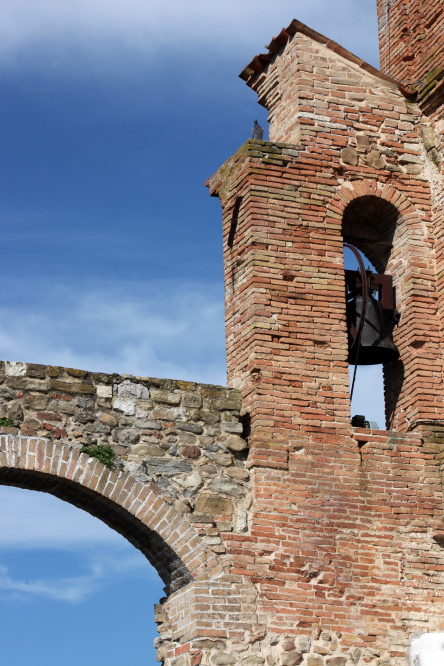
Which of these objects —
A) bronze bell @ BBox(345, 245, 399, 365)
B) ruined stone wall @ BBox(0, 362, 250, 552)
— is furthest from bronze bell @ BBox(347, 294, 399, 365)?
ruined stone wall @ BBox(0, 362, 250, 552)

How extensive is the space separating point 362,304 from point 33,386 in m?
3.05

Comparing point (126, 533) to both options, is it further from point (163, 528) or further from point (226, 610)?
point (226, 610)

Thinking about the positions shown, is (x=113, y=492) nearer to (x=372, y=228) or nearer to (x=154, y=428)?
(x=154, y=428)

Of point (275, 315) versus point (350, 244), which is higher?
point (350, 244)

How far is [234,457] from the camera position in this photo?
7.68 m

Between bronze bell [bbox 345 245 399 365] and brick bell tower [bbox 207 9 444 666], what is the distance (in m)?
0.11

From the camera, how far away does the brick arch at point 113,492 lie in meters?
7.01

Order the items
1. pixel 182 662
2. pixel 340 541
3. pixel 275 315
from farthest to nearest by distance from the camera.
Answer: pixel 275 315
pixel 340 541
pixel 182 662

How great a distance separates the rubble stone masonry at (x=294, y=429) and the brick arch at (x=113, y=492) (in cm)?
2

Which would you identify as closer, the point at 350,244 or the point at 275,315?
the point at 275,315

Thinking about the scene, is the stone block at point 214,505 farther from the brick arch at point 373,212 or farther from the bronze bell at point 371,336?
the brick arch at point 373,212

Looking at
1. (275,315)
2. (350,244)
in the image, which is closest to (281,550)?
(275,315)

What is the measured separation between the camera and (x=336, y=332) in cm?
821

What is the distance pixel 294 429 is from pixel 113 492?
1.60 meters
